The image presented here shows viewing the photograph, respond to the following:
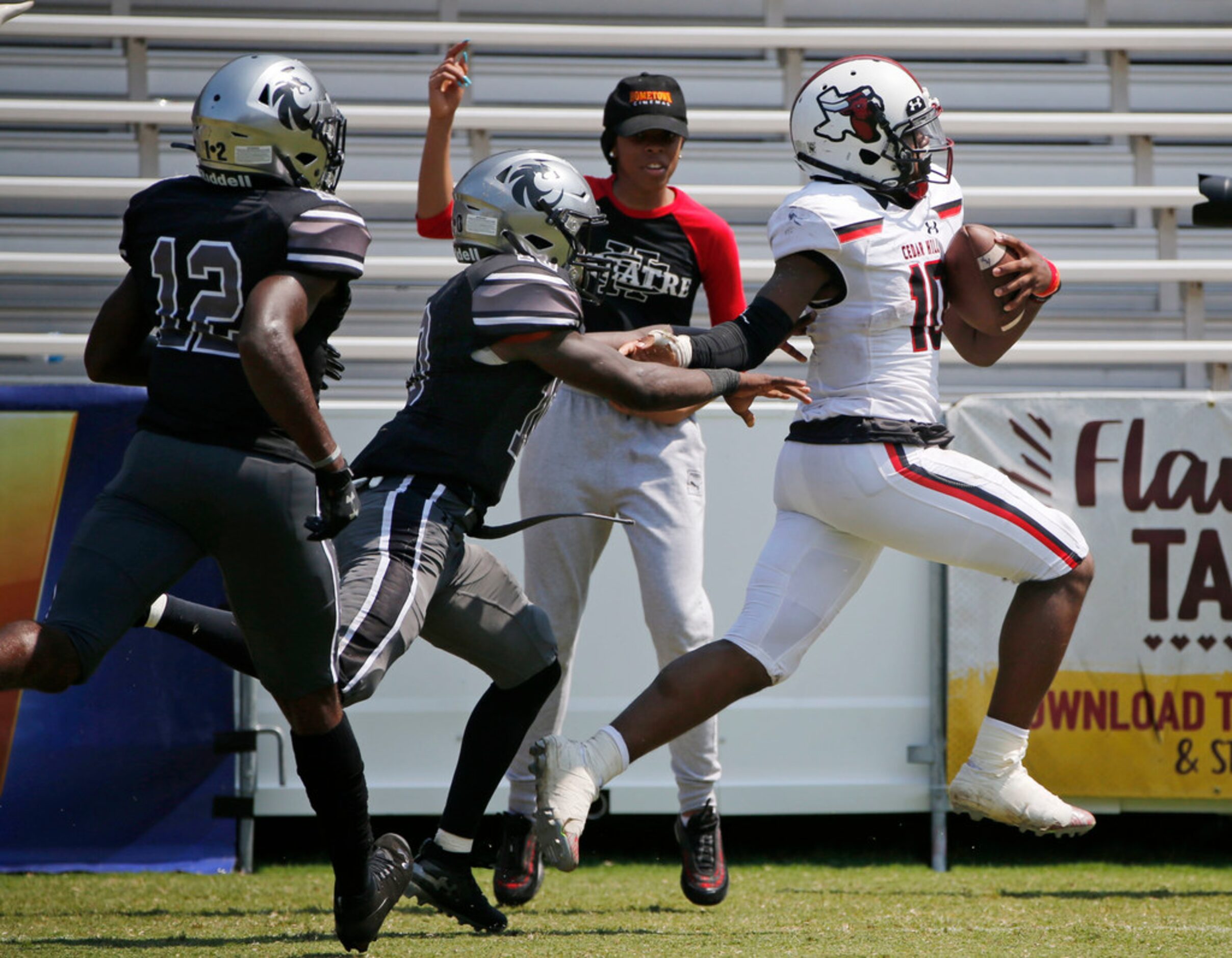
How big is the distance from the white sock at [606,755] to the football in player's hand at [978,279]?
1.17 metres

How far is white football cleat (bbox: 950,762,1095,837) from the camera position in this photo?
2871 mm

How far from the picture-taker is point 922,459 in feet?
9.66

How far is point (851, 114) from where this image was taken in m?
3.01

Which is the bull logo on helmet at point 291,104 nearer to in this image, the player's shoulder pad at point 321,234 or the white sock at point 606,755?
the player's shoulder pad at point 321,234

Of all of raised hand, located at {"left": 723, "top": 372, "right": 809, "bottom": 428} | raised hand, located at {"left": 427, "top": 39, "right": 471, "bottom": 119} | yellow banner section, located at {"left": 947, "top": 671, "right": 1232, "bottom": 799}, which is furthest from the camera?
yellow banner section, located at {"left": 947, "top": 671, "right": 1232, "bottom": 799}

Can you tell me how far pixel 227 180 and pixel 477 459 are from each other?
734mm

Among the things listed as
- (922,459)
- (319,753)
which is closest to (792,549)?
(922,459)

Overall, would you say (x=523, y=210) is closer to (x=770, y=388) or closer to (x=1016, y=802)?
(x=770, y=388)

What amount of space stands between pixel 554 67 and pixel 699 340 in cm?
256

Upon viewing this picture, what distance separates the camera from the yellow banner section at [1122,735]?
422cm

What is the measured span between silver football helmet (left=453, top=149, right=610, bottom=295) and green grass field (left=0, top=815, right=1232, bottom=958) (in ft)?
4.79

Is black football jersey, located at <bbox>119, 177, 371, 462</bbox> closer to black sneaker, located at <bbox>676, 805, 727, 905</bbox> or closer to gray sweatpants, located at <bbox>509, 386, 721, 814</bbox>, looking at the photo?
gray sweatpants, located at <bbox>509, 386, 721, 814</bbox>

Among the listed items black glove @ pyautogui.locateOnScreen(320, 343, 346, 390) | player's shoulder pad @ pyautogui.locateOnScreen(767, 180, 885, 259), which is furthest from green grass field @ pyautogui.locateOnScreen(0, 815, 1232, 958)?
player's shoulder pad @ pyautogui.locateOnScreen(767, 180, 885, 259)

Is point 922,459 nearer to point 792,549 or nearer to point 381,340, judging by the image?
point 792,549
